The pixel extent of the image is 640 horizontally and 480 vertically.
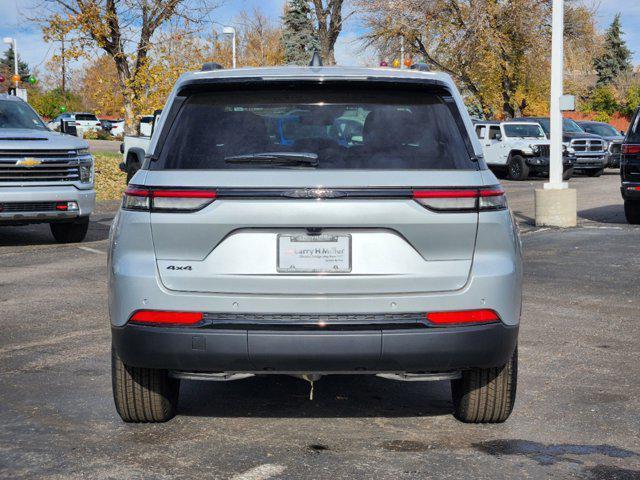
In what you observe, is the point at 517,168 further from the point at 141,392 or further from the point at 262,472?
the point at 262,472

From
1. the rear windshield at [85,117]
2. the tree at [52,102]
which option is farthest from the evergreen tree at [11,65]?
the rear windshield at [85,117]

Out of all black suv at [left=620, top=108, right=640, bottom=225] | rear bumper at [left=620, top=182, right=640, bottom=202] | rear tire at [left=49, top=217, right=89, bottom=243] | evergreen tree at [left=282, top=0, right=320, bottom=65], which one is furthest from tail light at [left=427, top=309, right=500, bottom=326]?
evergreen tree at [left=282, top=0, right=320, bottom=65]

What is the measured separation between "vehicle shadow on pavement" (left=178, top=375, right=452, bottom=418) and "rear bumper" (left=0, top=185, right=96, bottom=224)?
7720 mm

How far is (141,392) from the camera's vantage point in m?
5.05

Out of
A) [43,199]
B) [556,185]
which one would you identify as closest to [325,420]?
[43,199]

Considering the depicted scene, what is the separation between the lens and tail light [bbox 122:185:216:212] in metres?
4.45

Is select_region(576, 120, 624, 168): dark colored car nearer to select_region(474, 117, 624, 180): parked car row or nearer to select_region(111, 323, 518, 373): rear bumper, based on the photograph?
select_region(474, 117, 624, 180): parked car row

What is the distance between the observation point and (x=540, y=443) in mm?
4875

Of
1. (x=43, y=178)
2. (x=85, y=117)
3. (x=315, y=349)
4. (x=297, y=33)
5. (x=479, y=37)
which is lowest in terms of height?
(x=315, y=349)

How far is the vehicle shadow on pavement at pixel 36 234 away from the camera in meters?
14.7

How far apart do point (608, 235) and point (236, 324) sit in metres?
11.3

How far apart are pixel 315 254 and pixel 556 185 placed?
12.1m

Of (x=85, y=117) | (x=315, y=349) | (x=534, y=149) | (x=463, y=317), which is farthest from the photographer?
(x=85, y=117)

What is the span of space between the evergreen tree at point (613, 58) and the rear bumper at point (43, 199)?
238 ft
